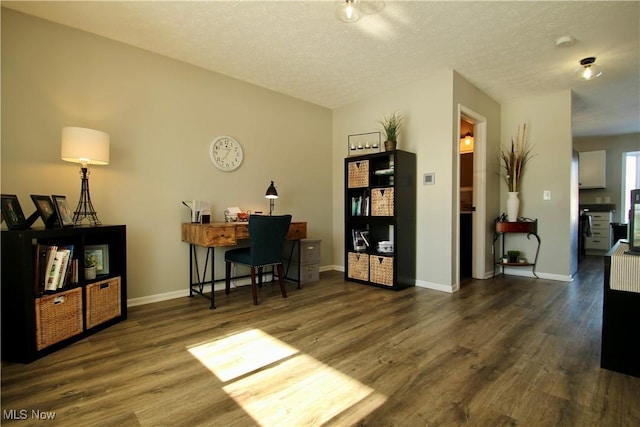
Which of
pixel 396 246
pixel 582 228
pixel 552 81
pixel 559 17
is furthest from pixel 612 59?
pixel 582 228

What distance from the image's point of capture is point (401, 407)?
1498 millimetres

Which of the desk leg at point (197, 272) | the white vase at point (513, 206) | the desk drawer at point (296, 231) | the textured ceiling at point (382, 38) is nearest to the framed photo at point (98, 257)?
the desk leg at point (197, 272)

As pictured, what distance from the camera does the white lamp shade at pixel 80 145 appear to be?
2.39m

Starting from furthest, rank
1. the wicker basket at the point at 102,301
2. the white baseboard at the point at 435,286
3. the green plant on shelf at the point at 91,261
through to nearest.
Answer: the white baseboard at the point at 435,286
the green plant on shelf at the point at 91,261
the wicker basket at the point at 102,301

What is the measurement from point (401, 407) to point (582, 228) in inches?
260

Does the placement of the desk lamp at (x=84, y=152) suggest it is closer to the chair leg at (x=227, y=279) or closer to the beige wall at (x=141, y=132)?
the beige wall at (x=141, y=132)

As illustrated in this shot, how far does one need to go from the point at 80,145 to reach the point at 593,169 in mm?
8630

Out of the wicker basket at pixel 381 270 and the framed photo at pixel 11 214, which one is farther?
the wicker basket at pixel 381 270

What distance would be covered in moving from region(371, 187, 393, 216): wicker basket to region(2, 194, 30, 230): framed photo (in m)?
3.22

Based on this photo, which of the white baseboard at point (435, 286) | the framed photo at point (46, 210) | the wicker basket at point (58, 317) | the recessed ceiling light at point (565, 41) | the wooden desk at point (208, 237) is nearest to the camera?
the wicker basket at point (58, 317)

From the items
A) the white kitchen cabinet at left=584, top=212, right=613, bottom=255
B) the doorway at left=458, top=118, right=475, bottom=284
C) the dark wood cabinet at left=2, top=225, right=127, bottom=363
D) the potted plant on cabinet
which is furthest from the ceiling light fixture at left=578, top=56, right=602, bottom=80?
the dark wood cabinet at left=2, top=225, right=127, bottom=363

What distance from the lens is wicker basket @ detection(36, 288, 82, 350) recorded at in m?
1.98

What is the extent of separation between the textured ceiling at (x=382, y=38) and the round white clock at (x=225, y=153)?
2.61 ft

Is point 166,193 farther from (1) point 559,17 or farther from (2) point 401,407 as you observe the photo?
(1) point 559,17
